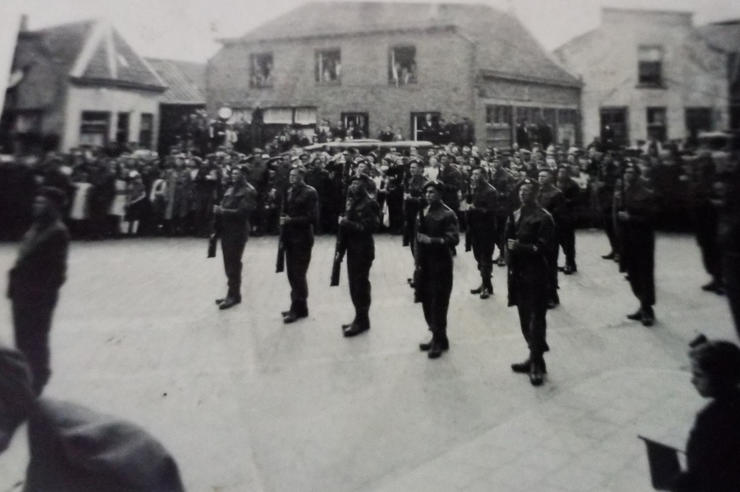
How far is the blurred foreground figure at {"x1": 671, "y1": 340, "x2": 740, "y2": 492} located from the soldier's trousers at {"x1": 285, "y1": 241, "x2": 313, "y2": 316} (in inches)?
91.7

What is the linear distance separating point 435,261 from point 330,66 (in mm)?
1469

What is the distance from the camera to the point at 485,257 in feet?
11.0

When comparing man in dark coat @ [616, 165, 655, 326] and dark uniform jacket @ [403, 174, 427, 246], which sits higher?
man in dark coat @ [616, 165, 655, 326]

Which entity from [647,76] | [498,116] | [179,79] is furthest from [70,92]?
[647,76]

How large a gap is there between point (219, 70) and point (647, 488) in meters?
2.91

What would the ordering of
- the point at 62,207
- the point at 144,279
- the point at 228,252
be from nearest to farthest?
the point at 62,207 < the point at 144,279 < the point at 228,252

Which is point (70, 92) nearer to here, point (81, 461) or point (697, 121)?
point (81, 461)

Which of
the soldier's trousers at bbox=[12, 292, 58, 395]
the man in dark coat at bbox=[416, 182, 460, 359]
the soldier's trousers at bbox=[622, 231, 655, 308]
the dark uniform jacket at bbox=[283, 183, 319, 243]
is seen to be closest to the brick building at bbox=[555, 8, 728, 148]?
the soldier's trousers at bbox=[622, 231, 655, 308]

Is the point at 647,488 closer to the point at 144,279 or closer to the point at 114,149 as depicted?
the point at 144,279

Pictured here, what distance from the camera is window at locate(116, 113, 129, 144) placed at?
103 inches

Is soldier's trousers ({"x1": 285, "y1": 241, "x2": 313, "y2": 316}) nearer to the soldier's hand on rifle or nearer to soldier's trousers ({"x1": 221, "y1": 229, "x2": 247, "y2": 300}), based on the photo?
soldier's trousers ({"x1": 221, "y1": 229, "x2": 247, "y2": 300})

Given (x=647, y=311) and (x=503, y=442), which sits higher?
(x=647, y=311)

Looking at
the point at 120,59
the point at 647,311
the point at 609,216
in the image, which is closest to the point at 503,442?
the point at 647,311

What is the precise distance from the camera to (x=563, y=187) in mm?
2918
